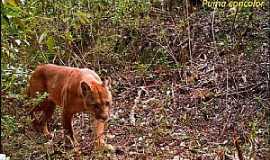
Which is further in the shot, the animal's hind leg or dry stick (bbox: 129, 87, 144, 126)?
dry stick (bbox: 129, 87, 144, 126)

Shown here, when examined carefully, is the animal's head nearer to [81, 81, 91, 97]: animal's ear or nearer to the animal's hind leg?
[81, 81, 91, 97]: animal's ear

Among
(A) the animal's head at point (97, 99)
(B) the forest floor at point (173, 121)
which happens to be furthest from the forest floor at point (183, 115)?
(A) the animal's head at point (97, 99)

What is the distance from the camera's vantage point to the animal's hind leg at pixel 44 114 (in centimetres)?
748

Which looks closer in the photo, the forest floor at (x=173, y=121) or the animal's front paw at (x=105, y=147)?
the forest floor at (x=173, y=121)

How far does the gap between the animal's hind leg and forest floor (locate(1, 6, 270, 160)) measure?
0.33ft

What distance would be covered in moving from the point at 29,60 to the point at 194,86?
2.25 meters

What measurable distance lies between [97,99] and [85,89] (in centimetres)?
18

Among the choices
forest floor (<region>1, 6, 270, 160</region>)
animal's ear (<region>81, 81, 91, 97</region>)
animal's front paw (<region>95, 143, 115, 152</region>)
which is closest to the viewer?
forest floor (<region>1, 6, 270, 160</region>)

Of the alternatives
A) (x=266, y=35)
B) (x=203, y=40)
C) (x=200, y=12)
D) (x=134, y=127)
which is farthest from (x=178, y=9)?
(x=134, y=127)

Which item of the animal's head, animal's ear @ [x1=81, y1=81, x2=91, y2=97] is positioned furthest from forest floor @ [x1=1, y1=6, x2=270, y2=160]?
animal's ear @ [x1=81, y1=81, x2=91, y2=97]

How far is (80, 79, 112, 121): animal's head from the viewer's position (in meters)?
6.83

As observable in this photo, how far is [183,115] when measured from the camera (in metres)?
7.71

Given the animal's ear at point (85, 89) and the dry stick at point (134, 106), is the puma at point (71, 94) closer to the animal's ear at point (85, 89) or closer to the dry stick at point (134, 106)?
the animal's ear at point (85, 89)

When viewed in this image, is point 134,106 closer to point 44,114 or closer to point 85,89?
point 44,114
